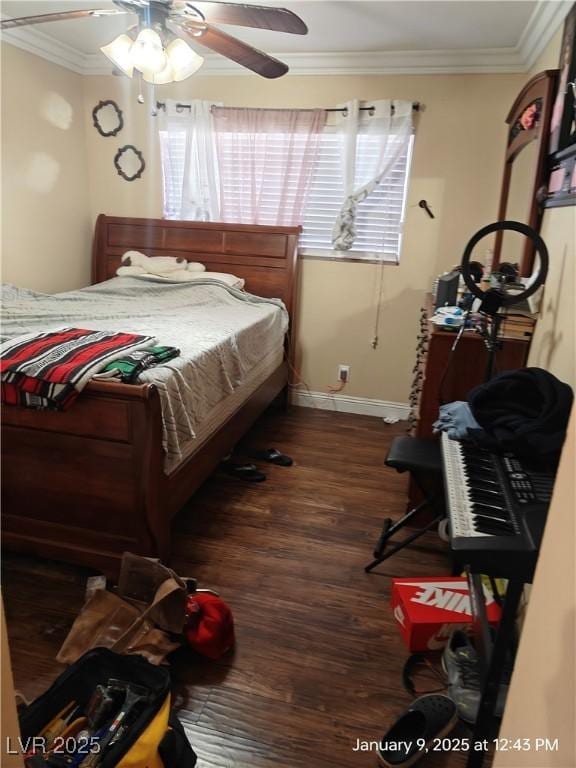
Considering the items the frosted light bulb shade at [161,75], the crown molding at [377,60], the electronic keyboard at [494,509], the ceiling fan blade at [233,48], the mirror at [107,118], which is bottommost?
the electronic keyboard at [494,509]

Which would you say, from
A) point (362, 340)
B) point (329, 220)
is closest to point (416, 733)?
point (362, 340)

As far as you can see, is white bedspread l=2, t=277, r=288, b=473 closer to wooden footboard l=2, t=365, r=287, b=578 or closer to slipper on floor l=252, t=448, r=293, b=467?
wooden footboard l=2, t=365, r=287, b=578

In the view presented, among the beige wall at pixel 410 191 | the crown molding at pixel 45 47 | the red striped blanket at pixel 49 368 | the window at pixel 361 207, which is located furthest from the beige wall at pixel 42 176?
the window at pixel 361 207

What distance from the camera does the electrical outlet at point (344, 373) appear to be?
3.80 metres

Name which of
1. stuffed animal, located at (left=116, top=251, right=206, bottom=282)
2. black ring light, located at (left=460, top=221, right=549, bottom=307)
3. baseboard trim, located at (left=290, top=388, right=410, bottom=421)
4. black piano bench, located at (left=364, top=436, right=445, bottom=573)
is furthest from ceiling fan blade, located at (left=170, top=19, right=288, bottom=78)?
baseboard trim, located at (left=290, top=388, right=410, bottom=421)

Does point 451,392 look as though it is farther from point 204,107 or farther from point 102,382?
point 204,107

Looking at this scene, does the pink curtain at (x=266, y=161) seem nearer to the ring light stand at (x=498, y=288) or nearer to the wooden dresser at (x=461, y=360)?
the wooden dresser at (x=461, y=360)

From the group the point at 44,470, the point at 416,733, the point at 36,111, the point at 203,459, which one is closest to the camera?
the point at 416,733

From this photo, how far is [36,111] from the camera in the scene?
3326mm

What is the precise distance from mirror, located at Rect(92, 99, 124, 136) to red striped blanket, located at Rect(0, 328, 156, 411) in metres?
2.43

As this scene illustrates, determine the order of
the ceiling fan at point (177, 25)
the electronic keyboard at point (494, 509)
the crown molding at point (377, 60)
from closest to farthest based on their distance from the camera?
the electronic keyboard at point (494, 509) < the ceiling fan at point (177, 25) < the crown molding at point (377, 60)

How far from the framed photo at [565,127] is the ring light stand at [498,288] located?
0.39 metres

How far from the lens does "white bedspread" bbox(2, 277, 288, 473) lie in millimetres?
1971

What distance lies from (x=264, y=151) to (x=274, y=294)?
3.18 ft
